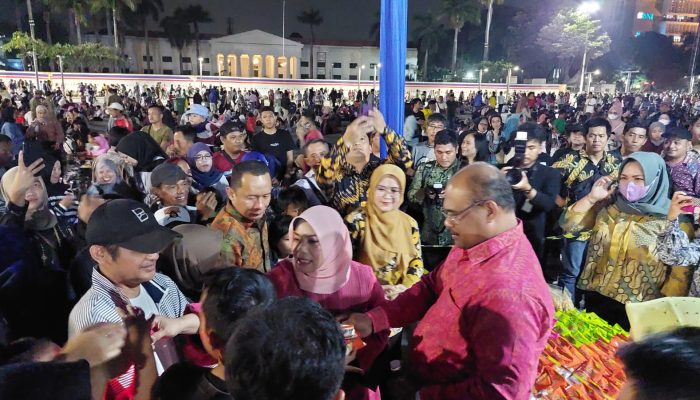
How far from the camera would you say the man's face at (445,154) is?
168 inches

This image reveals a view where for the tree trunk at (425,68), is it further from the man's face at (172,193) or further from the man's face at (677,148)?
the man's face at (172,193)

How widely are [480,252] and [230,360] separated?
3.29 ft

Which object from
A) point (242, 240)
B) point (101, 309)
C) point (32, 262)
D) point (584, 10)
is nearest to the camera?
point (101, 309)

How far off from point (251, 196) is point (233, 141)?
2.46m

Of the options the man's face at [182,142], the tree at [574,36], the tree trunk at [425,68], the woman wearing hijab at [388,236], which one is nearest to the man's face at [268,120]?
the man's face at [182,142]

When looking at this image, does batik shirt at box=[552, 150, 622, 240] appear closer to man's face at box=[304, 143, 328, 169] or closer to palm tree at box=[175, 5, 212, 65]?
man's face at box=[304, 143, 328, 169]

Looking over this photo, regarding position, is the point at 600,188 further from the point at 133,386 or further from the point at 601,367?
the point at 133,386

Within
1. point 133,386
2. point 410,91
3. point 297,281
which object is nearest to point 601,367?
point 297,281

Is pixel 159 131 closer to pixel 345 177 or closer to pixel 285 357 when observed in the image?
pixel 345 177

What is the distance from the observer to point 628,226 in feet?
11.6

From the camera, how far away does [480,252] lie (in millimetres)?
1741

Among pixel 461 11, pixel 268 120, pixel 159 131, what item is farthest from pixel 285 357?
pixel 461 11

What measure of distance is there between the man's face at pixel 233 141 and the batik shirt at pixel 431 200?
195 cm

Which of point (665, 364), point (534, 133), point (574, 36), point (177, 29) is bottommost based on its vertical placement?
point (665, 364)
